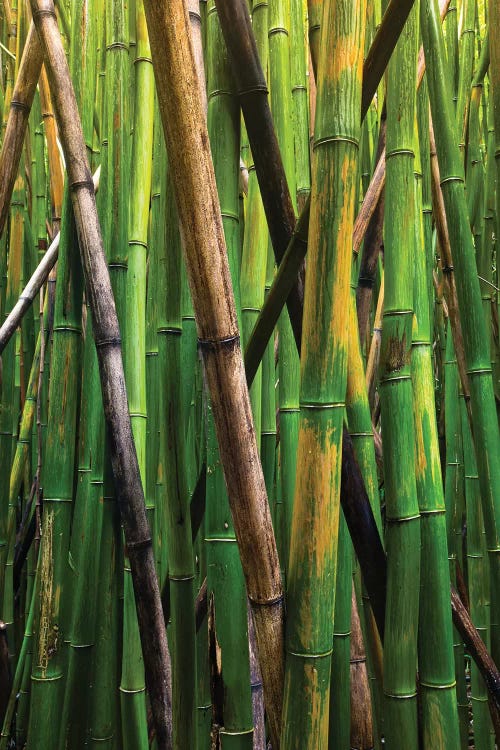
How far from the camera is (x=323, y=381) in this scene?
0.38 m

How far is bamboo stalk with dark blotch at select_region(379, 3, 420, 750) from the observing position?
19.1 inches

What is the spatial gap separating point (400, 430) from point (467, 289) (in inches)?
7.0

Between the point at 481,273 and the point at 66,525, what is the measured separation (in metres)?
0.86

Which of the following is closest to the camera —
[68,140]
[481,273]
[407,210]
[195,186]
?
[195,186]

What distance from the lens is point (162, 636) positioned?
569 mm

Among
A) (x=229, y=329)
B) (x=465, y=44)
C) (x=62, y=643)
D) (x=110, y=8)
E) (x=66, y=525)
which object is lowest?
(x=62, y=643)

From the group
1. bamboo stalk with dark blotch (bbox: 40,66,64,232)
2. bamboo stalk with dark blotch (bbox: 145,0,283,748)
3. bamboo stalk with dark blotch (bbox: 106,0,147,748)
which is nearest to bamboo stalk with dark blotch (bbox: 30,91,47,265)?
bamboo stalk with dark blotch (bbox: 40,66,64,232)

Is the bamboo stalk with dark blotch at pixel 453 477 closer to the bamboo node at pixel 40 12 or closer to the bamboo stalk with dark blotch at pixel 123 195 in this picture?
the bamboo stalk with dark blotch at pixel 123 195

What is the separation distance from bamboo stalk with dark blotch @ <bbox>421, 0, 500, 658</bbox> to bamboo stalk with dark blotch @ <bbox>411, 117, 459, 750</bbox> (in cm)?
4

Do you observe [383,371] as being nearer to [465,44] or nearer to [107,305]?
[107,305]

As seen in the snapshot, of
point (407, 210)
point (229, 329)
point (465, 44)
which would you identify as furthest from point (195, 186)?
point (465, 44)

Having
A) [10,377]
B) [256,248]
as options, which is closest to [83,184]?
[256,248]

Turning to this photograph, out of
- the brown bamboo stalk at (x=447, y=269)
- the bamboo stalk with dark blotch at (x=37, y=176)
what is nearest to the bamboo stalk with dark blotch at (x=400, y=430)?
the brown bamboo stalk at (x=447, y=269)

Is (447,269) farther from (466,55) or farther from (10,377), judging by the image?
(10,377)
